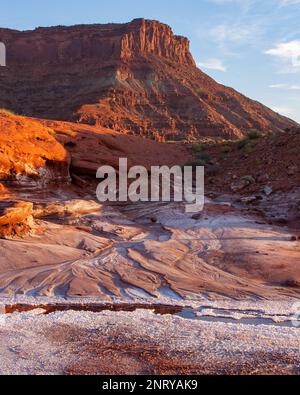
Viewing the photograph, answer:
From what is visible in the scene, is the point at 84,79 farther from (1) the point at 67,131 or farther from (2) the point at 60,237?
(2) the point at 60,237

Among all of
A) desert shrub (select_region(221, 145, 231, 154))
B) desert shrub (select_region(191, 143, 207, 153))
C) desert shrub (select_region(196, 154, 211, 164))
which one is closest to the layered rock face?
desert shrub (select_region(191, 143, 207, 153))

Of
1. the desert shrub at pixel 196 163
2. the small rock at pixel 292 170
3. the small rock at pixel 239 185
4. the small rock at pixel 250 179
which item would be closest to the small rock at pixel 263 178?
the small rock at pixel 250 179

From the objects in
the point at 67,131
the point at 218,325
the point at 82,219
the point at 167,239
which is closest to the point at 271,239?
the point at 167,239

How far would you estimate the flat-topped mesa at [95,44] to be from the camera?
2512 inches

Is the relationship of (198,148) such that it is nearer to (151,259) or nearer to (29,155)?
(29,155)

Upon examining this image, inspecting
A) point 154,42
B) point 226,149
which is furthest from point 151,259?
point 154,42

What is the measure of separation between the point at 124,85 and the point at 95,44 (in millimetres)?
12015

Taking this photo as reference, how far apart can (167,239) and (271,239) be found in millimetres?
2155

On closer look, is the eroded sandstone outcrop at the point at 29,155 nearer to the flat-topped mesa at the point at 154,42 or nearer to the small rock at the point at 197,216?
the small rock at the point at 197,216

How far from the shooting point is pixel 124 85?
184 ft

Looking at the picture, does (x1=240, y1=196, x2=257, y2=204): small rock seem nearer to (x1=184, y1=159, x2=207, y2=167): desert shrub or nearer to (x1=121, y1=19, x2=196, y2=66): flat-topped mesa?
(x1=184, y1=159, x2=207, y2=167): desert shrub

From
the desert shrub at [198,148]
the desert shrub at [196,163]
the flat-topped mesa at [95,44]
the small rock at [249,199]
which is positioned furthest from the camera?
the flat-topped mesa at [95,44]

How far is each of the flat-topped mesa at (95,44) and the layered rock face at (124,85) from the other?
117mm

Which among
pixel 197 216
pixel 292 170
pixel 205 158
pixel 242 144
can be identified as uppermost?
pixel 242 144
